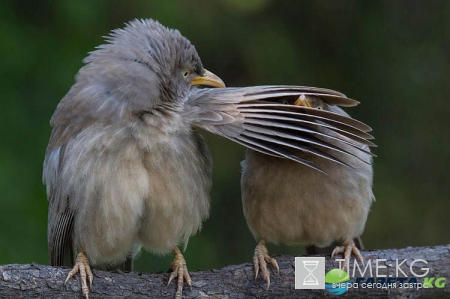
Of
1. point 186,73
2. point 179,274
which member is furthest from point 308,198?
point 186,73

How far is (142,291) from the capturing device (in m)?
4.78

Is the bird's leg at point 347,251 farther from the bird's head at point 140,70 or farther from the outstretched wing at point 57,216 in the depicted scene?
the outstretched wing at point 57,216

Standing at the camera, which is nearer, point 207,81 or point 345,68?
point 207,81

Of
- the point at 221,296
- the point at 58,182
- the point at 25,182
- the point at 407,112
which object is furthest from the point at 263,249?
the point at 407,112

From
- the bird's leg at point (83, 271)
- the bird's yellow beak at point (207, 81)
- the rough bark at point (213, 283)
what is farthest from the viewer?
the bird's yellow beak at point (207, 81)

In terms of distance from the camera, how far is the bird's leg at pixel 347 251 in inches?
201

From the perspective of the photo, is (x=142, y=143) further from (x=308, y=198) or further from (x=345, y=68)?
(x=345, y=68)

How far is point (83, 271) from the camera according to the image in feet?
15.6

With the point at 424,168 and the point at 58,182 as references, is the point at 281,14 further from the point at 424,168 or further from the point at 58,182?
the point at 58,182

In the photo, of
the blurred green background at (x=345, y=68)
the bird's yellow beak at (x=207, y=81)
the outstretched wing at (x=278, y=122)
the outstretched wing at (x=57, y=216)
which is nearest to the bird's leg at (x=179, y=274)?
the outstretched wing at (x=57, y=216)

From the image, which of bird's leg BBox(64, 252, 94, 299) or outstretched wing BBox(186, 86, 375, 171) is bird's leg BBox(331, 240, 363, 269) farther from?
bird's leg BBox(64, 252, 94, 299)

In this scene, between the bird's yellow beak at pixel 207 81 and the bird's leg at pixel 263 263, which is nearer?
the bird's leg at pixel 263 263

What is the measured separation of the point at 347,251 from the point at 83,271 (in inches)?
59.8

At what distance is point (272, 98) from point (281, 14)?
10.4 feet
